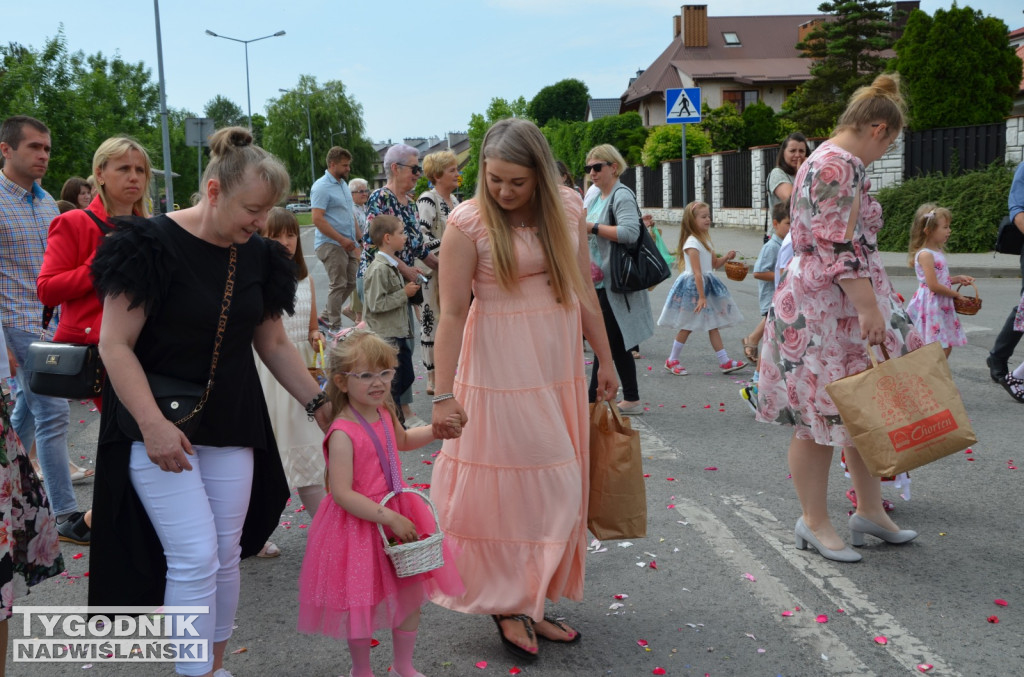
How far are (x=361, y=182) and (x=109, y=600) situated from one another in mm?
12712

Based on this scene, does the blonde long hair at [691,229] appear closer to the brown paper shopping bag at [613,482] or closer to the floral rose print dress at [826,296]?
the floral rose print dress at [826,296]

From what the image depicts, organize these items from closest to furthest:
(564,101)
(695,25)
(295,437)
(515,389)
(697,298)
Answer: (515,389)
(295,437)
(697,298)
(695,25)
(564,101)

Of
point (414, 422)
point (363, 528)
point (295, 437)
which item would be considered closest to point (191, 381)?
point (363, 528)

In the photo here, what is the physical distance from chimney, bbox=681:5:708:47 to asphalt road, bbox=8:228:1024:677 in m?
69.2

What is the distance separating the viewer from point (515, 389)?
11.2 ft

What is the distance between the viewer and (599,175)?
715 cm

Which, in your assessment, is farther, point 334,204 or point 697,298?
point 334,204

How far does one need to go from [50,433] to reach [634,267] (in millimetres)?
4004

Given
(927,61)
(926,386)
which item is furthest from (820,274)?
(927,61)

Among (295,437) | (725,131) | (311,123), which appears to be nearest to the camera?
(295,437)

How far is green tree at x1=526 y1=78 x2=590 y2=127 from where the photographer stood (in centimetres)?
11919

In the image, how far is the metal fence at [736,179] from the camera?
94.6 feet

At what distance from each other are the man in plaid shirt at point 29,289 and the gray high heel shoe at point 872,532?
3862mm

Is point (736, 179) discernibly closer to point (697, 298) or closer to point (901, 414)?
point (697, 298)
